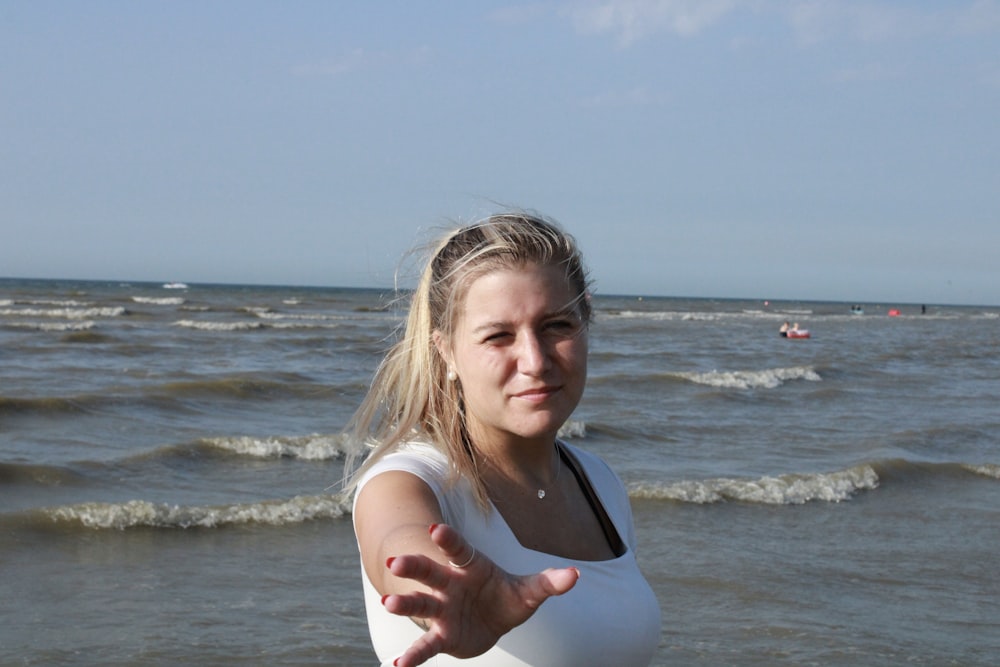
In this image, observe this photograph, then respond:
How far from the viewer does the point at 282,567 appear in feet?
22.6

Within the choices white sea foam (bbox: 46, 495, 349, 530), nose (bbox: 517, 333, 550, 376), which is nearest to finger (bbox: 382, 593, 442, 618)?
nose (bbox: 517, 333, 550, 376)

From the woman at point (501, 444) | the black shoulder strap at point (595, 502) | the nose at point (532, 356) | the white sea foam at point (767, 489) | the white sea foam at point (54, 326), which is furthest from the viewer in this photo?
the white sea foam at point (54, 326)

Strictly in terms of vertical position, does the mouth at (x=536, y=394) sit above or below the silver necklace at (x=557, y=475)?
above

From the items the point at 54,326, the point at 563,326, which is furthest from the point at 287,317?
the point at 563,326

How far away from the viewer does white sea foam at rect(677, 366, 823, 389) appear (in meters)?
19.8

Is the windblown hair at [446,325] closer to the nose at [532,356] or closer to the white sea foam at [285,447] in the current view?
the nose at [532,356]

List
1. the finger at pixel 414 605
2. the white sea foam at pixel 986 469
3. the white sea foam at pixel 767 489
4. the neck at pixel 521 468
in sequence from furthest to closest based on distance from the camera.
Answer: the white sea foam at pixel 986 469 < the white sea foam at pixel 767 489 < the neck at pixel 521 468 < the finger at pixel 414 605

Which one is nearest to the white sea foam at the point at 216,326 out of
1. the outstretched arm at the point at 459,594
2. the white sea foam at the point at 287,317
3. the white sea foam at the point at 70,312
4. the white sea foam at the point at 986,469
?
the white sea foam at the point at 70,312

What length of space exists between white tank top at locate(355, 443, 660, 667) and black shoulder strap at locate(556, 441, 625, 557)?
0.64 feet

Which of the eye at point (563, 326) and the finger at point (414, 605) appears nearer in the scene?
the finger at point (414, 605)

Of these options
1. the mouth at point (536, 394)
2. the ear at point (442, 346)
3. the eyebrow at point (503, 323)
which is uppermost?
the eyebrow at point (503, 323)

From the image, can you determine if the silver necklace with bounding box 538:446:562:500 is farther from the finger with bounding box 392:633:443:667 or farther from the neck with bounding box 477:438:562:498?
the finger with bounding box 392:633:443:667

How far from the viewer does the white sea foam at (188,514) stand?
772 cm

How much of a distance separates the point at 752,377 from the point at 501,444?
62.0 feet
